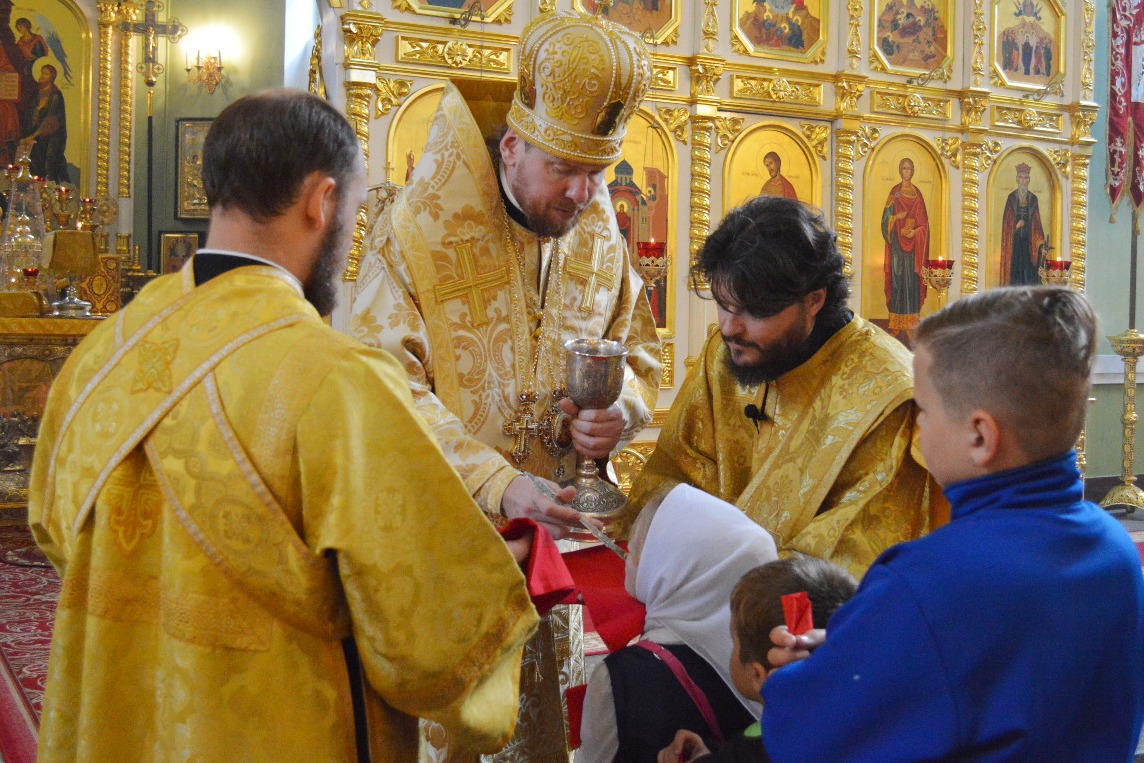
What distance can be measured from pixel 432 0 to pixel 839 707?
6.37 meters

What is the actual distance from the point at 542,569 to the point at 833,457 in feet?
2.75

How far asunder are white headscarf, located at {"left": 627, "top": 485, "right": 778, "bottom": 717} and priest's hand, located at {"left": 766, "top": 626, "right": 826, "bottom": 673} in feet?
1.17


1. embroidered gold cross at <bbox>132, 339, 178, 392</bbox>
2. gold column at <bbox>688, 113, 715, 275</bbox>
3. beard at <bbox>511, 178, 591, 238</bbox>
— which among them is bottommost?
embroidered gold cross at <bbox>132, 339, 178, 392</bbox>

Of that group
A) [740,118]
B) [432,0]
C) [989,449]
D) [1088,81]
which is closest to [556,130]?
[989,449]

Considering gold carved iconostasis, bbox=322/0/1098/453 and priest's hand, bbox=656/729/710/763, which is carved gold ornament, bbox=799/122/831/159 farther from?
priest's hand, bbox=656/729/710/763

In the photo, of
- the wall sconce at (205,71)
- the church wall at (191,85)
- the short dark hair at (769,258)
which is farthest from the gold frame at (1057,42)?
the short dark hair at (769,258)

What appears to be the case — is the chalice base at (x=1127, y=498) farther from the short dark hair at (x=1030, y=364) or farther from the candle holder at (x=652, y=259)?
the short dark hair at (x=1030, y=364)

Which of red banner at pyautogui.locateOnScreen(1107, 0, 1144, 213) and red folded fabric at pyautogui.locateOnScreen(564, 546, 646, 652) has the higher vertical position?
red banner at pyautogui.locateOnScreen(1107, 0, 1144, 213)

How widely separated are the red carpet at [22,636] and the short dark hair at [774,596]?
7.88 ft

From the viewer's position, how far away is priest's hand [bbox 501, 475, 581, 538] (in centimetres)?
209

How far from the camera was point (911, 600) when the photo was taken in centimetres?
136

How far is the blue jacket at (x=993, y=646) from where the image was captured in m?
1.34

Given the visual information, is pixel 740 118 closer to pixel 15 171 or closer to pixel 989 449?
pixel 15 171

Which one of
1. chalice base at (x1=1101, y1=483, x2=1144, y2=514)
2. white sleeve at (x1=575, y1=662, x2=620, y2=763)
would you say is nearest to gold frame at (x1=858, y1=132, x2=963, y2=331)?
chalice base at (x1=1101, y1=483, x2=1144, y2=514)
